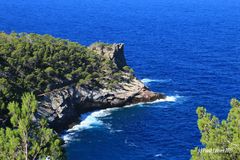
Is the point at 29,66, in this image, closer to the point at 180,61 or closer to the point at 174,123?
the point at 174,123

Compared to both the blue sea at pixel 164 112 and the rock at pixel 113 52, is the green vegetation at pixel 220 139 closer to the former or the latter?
the blue sea at pixel 164 112

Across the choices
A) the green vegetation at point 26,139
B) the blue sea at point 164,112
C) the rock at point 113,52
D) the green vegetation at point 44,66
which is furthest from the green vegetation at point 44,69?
the green vegetation at point 26,139

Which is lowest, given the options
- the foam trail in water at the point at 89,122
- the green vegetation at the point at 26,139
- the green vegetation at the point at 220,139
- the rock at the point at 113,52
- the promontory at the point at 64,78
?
the green vegetation at the point at 26,139

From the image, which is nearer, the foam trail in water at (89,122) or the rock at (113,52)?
the foam trail in water at (89,122)

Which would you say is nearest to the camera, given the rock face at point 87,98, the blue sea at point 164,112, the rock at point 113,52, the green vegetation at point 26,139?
the green vegetation at point 26,139

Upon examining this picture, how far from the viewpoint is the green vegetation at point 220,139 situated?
40.8 metres

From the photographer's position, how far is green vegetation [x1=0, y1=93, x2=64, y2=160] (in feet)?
133

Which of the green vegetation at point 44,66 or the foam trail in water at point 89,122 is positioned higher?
the green vegetation at point 44,66

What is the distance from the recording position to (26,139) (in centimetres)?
4134

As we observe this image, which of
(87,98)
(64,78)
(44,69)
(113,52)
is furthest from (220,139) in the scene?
(113,52)

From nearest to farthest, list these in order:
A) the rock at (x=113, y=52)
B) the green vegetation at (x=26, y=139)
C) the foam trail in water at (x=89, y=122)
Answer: the green vegetation at (x=26, y=139) < the foam trail in water at (x=89, y=122) < the rock at (x=113, y=52)

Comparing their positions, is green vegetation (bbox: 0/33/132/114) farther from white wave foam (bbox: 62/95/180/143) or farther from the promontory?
white wave foam (bbox: 62/95/180/143)

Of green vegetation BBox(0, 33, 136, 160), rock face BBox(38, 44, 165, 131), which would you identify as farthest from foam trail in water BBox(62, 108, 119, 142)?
green vegetation BBox(0, 33, 136, 160)

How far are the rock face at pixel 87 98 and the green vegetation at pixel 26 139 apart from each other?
6105 cm
